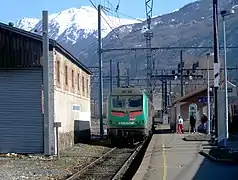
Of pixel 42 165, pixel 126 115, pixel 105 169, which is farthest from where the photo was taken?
pixel 126 115

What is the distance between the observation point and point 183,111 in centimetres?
5256

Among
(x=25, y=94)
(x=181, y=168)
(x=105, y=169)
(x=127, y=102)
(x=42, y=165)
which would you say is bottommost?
(x=105, y=169)

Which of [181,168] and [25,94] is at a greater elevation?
[25,94]

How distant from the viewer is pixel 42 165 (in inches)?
969

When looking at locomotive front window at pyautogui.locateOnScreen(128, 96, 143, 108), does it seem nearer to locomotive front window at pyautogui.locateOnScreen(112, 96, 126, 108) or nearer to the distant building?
locomotive front window at pyautogui.locateOnScreen(112, 96, 126, 108)

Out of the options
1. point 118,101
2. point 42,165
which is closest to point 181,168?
point 42,165

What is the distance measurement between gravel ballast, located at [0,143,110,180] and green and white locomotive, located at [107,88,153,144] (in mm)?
3750

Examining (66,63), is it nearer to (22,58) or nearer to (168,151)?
(22,58)

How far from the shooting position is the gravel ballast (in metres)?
20.9

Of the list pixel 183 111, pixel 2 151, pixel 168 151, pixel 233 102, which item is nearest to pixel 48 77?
pixel 2 151

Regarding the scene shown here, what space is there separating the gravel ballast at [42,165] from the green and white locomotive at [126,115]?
12.3ft

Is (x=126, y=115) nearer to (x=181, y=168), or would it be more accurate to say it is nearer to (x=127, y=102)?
(x=127, y=102)

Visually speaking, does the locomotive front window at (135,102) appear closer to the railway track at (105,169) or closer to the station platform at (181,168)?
the railway track at (105,169)

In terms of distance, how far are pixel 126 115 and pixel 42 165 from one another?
12233 millimetres
